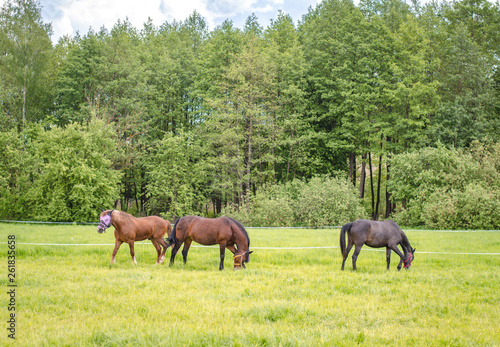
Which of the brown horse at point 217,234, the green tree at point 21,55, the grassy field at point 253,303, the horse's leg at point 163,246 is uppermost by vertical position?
the green tree at point 21,55

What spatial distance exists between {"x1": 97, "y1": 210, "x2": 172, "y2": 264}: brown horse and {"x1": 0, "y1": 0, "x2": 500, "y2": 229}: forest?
50.8 feet

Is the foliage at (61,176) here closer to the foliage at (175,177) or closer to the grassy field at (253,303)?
the foliage at (175,177)

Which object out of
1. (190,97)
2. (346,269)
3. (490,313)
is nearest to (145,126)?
(190,97)

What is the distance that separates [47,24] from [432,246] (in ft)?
123

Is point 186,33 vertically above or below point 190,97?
above

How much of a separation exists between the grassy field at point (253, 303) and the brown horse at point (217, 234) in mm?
685

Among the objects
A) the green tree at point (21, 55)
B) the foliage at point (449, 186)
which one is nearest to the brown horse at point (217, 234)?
the foliage at point (449, 186)

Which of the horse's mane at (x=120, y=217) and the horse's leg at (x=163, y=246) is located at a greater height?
the horse's mane at (x=120, y=217)

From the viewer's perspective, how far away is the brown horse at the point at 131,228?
10328mm

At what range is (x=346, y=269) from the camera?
405 inches

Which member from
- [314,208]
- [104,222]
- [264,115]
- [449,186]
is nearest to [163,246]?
[104,222]

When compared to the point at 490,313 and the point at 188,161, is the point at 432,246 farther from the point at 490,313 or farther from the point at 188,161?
the point at 188,161

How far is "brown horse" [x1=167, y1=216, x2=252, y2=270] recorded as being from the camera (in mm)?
10234

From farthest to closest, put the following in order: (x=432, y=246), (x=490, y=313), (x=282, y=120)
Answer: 1. (x=282, y=120)
2. (x=432, y=246)
3. (x=490, y=313)
